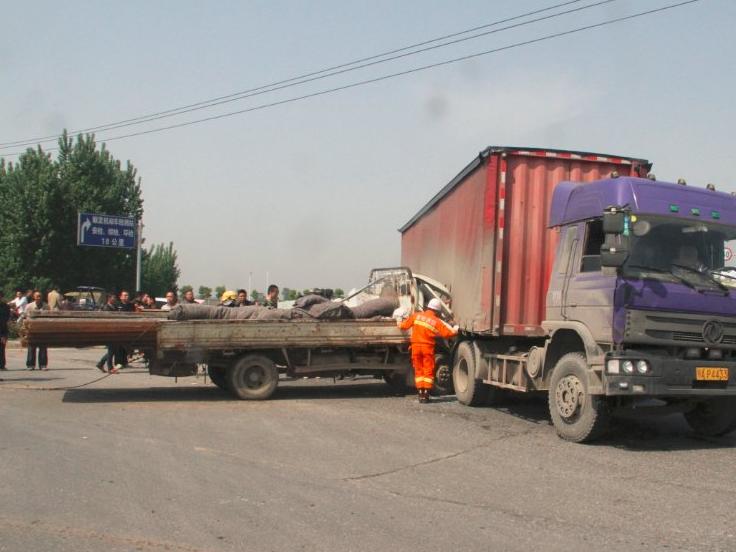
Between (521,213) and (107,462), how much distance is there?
6.07m

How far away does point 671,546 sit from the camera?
4648mm

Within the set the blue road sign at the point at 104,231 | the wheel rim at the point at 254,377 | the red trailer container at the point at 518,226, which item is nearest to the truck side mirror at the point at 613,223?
the red trailer container at the point at 518,226

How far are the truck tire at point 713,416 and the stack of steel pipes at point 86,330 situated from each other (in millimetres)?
7344

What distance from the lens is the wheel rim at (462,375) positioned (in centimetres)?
1097

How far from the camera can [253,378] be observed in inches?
438

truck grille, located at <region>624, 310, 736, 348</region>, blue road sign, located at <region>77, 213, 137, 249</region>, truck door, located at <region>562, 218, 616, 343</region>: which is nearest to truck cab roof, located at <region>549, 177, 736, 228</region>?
truck door, located at <region>562, 218, 616, 343</region>

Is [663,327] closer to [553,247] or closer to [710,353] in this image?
[710,353]

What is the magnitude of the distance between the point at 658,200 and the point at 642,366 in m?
1.82

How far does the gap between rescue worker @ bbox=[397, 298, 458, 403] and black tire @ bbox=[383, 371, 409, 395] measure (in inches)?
39.4

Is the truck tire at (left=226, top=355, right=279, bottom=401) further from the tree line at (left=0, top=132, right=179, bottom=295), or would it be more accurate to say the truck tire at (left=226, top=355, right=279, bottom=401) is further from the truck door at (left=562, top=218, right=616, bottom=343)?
the tree line at (left=0, top=132, right=179, bottom=295)

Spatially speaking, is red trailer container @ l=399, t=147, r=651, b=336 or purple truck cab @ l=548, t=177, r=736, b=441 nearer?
purple truck cab @ l=548, t=177, r=736, b=441

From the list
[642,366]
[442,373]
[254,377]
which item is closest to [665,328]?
[642,366]

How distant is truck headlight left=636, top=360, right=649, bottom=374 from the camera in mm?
7156

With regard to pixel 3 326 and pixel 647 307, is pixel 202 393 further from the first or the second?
pixel 647 307
